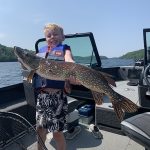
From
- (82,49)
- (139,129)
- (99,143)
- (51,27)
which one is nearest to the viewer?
(139,129)

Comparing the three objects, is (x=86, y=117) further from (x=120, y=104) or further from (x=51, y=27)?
(x=120, y=104)

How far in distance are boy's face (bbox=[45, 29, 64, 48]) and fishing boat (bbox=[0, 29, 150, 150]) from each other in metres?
0.97

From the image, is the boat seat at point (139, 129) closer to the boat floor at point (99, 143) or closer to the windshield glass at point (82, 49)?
the boat floor at point (99, 143)

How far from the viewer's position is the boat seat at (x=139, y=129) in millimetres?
3121

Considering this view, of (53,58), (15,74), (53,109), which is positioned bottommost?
(15,74)

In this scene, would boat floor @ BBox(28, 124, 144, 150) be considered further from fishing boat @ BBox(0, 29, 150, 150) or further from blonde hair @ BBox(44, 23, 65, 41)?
blonde hair @ BBox(44, 23, 65, 41)

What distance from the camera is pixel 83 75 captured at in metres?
2.70

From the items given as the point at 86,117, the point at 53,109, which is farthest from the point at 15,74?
the point at 53,109

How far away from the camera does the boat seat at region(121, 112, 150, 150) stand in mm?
3121

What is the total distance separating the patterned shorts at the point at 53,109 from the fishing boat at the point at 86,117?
0.28 meters

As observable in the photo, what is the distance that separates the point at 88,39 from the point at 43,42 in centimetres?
128

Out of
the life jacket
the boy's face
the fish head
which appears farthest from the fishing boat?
the boy's face

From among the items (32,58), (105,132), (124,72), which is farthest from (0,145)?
(124,72)

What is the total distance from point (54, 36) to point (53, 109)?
92 centimetres
